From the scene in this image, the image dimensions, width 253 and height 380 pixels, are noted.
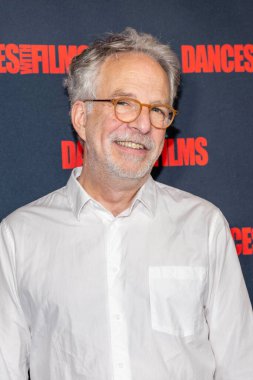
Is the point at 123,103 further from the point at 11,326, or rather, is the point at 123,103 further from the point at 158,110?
the point at 11,326

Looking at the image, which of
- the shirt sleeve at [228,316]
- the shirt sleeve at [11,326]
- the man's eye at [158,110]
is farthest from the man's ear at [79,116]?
the shirt sleeve at [228,316]

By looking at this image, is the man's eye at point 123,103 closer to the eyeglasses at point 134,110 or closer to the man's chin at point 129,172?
the eyeglasses at point 134,110

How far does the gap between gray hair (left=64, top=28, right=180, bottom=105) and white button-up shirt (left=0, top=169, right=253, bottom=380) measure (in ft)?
0.98

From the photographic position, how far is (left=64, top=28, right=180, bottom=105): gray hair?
1670 mm

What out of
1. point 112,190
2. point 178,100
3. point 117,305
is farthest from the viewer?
point 178,100

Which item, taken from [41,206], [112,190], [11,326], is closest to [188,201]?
[112,190]

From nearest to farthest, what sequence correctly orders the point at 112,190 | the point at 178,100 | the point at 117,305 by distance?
the point at 117,305, the point at 112,190, the point at 178,100

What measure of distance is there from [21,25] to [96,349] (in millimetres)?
1086

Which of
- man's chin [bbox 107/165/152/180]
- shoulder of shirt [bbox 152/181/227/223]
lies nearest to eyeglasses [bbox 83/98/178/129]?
man's chin [bbox 107/165/152/180]

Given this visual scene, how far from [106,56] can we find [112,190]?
0.40m

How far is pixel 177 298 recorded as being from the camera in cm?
162

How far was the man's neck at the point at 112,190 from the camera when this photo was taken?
1653mm

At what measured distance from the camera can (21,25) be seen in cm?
189

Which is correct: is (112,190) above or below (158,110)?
below
